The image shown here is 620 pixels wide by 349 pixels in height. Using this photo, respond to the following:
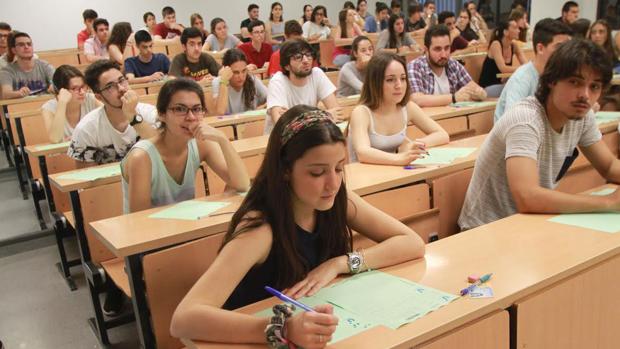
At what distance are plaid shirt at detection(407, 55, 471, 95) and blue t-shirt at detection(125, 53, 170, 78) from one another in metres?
2.84

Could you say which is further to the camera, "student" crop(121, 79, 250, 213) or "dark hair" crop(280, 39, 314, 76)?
"dark hair" crop(280, 39, 314, 76)

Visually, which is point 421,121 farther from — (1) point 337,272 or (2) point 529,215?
(1) point 337,272

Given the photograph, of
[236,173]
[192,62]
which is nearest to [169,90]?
[236,173]

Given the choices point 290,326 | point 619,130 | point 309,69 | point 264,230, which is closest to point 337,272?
point 264,230

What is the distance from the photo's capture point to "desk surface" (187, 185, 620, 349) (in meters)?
1.12

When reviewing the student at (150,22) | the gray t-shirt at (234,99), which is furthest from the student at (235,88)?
the student at (150,22)

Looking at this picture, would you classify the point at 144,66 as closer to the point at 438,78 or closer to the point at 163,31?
the point at 438,78

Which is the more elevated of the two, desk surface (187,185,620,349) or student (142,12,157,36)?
student (142,12,157,36)

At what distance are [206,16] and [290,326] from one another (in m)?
10.8

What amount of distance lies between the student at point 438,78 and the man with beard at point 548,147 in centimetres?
196

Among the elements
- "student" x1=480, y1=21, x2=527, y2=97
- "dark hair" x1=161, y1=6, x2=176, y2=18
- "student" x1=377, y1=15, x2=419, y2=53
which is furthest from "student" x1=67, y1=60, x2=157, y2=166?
"dark hair" x1=161, y1=6, x2=176, y2=18

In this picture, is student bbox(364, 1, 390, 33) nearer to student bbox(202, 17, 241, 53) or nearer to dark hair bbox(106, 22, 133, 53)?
student bbox(202, 17, 241, 53)

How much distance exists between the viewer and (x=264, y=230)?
4.47 ft

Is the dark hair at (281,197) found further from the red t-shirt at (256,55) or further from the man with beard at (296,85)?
the red t-shirt at (256,55)
